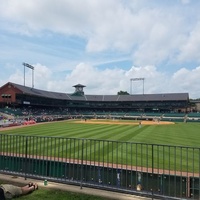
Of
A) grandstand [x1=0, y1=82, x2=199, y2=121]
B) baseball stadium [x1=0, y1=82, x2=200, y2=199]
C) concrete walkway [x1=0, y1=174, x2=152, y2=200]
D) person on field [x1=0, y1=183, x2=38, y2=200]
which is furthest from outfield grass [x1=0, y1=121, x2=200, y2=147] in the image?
grandstand [x1=0, y1=82, x2=199, y2=121]

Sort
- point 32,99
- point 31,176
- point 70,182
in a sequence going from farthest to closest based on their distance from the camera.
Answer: point 32,99
point 31,176
point 70,182

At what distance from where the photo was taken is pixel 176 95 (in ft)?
316

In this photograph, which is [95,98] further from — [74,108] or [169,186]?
[169,186]

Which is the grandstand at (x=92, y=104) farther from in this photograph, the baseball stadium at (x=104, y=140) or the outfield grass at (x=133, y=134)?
the outfield grass at (x=133, y=134)

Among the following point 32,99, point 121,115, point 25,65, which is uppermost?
point 25,65

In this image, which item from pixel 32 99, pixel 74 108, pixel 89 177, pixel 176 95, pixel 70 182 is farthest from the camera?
pixel 74 108

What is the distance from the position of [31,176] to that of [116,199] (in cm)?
323

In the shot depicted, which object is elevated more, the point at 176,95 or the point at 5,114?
the point at 176,95

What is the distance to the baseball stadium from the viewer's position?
320 inches

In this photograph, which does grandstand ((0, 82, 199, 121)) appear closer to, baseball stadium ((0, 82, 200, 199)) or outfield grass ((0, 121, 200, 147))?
baseball stadium ((0, 82, 200, 199))

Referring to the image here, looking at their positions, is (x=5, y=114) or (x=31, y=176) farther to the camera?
(x=5, y=114)

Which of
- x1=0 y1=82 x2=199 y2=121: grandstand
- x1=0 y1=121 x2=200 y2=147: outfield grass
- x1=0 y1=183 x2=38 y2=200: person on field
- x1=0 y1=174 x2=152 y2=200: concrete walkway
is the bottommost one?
x1=0 y1=121 x2=200 y2=147: outfield grass

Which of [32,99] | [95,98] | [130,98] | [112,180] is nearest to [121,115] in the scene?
[130,98]

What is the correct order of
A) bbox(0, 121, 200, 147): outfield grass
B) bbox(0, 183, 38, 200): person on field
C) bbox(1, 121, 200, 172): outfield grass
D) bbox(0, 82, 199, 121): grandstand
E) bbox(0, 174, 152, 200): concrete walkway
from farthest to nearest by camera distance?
bbox(0, 82, 199, 121): grandstand < bbox(0, 121, 200, 147): outfield grass < bbox(1, 121, 200, 172): outfield grass < bbox(0, 174, 152, 200): concrete walkway < bbox(0, 183, 38, 200): person on field
